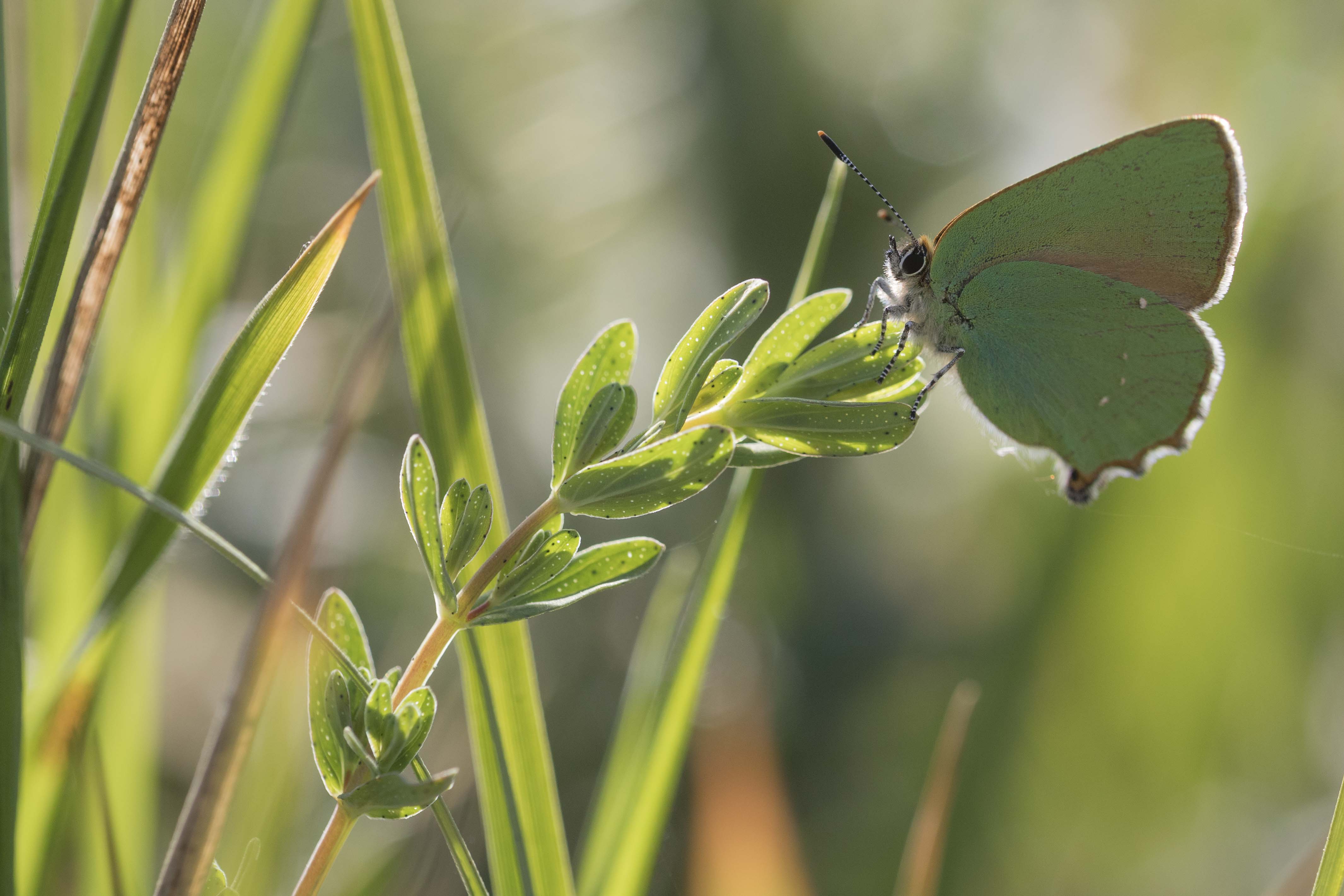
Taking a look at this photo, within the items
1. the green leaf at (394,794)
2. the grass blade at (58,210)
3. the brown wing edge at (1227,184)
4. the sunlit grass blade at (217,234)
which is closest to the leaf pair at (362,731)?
the green leaf at (394,794)

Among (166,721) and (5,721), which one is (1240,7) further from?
(166,721)

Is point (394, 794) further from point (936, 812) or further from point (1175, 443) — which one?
point (1175, 443)

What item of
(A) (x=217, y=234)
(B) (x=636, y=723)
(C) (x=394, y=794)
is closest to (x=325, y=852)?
(C) (x=394, y=794)

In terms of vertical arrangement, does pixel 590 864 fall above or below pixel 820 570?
above

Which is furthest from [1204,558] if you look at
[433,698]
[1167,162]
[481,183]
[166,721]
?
[481,183]

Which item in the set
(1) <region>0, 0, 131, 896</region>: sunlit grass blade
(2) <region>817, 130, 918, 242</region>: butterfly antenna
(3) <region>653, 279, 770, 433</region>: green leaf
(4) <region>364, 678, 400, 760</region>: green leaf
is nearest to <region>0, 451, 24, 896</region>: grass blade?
(1) <region>0, 0, 131, 896</region>: sunlit grass blade

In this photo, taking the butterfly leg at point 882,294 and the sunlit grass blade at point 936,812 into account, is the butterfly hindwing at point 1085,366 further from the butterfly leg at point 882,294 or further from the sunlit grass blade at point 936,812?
the sunlit grass blade at point 936,812
